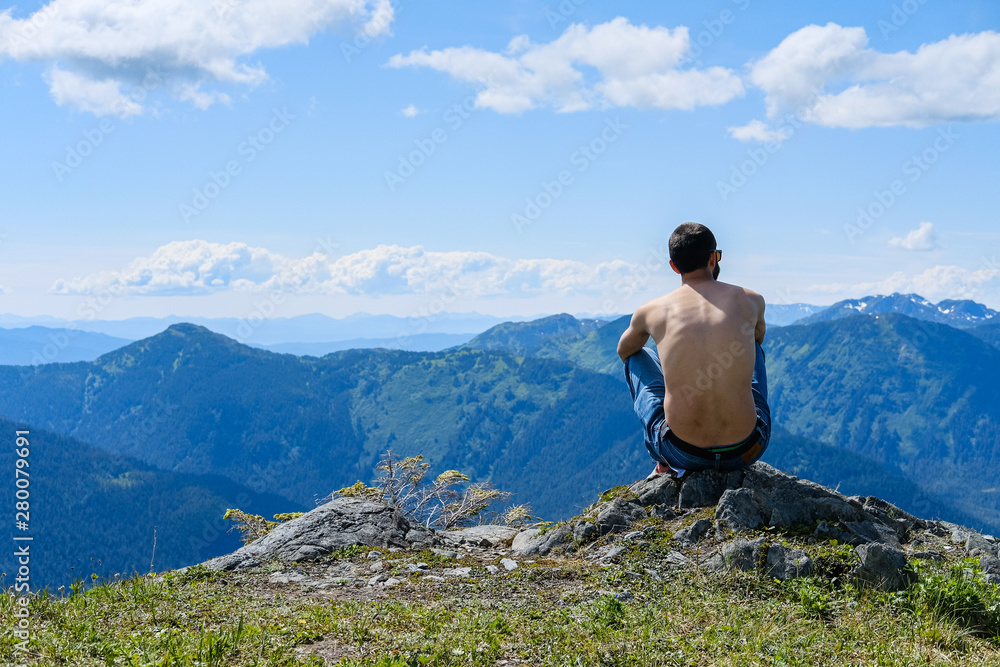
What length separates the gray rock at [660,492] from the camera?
9.50 m

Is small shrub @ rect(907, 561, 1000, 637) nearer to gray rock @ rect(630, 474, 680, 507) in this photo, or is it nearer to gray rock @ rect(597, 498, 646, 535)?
gray rock @ rect(630, 474, 680, 507)

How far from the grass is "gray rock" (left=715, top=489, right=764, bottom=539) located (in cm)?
84

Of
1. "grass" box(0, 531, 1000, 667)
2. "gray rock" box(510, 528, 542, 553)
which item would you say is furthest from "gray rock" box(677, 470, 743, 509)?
"gray rock" box(510, 528, 542, 553)

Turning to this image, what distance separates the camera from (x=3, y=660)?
521cm

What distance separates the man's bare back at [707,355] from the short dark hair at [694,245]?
224 mm

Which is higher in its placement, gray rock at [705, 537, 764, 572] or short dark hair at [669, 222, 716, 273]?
short dark hair at [669, 222, 716, 273]

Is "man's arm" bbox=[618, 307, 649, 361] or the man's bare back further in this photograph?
"man's arm" bbox=[618, 307, 649, 361]

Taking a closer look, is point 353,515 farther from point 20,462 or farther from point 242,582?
point 20,462

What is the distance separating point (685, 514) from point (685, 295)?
2.99m

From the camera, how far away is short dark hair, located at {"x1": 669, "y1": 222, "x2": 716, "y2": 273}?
862 centimetres

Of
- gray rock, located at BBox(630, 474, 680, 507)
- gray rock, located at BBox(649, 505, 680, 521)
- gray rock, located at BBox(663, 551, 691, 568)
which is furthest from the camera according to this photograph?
gray rock, located at BBox(630, 474, 680, 507)

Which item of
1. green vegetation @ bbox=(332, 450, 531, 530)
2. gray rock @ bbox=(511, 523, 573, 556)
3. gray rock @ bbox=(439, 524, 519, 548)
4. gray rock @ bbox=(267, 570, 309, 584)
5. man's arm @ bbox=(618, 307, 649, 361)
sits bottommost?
green vegetation @ bbox=(332, 450, 531, 530)

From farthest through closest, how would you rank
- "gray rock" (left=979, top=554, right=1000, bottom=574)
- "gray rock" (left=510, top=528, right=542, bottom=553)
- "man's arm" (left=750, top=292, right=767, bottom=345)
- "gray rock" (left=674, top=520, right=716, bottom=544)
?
"gray rock" (left=510, top=528, right=542, bottom=553), "man's arm" (left=750, top=292, right=767, bottom=345), "gray rock" (left=674, top=520, right=716, bottom=544), "gray rock" (left=979, top=554, right=1000, bottom=574)

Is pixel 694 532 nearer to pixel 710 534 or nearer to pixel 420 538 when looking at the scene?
pixel 710 534
